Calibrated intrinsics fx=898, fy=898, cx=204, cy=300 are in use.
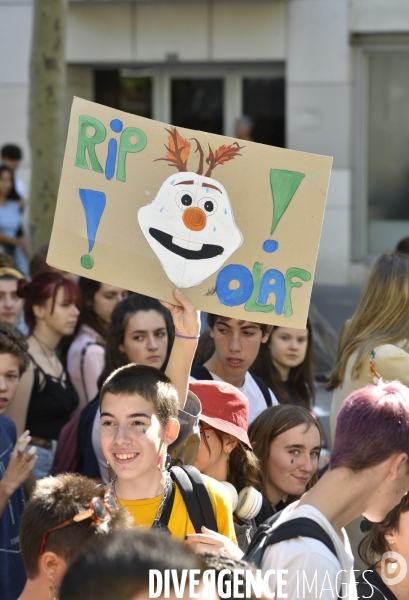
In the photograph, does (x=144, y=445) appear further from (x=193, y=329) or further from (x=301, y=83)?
(x=301, y=83)

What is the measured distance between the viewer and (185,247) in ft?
10.5

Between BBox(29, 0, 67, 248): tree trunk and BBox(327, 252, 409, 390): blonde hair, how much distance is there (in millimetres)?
4858

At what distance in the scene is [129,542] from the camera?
166 cm

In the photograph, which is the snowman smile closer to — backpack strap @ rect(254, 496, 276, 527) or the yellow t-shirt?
the yellow t-shirt

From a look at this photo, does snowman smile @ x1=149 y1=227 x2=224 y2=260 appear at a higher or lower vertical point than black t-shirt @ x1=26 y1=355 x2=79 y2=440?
higher

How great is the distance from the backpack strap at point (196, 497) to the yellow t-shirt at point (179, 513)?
0.02m

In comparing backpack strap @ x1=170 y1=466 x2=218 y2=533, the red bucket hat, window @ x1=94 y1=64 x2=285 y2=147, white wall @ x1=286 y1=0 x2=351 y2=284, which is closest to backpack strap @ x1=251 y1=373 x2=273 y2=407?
the red bucket hat

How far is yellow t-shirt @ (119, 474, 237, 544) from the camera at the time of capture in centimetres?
280

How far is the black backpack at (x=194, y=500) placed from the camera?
9.22 feet

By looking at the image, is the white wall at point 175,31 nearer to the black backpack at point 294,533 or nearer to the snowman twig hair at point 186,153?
the snowman twig hair at point 186,153

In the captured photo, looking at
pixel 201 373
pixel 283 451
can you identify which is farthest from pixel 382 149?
pixel 283 451

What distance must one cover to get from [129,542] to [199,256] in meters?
1.66

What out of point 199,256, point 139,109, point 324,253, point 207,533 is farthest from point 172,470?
point 139,109

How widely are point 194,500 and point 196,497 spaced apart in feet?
0.05
